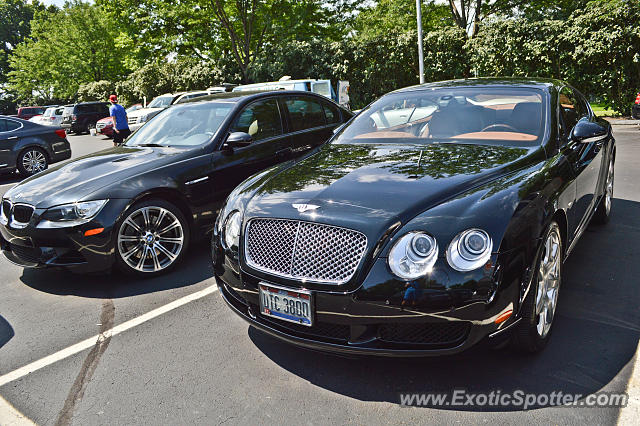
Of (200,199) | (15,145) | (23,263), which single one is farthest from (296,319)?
(15,145)

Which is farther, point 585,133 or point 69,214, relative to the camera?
point 69,214

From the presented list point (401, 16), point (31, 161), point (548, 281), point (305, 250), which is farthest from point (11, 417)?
point (401, 16)

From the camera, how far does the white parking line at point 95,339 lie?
3.13m

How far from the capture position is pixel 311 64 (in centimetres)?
2892

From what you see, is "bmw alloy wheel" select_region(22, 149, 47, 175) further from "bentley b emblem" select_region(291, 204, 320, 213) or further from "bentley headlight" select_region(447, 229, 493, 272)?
"bentley headlight" select_region(447, 229, 493, 272)

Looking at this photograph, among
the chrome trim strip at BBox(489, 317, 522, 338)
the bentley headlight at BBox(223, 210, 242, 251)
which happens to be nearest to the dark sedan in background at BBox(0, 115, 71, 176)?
the bentley headlight at BBox(223, 210, 242, 251)

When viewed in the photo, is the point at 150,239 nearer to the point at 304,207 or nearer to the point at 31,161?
the point at 304,207

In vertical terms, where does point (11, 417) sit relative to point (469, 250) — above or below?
below

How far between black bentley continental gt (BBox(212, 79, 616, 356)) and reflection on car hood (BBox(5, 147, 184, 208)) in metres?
1.66

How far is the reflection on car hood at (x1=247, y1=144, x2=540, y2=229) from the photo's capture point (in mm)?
2662

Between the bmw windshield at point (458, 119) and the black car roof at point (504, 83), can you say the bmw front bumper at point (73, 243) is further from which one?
the black car roof at point (504, 83)

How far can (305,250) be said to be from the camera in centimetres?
264

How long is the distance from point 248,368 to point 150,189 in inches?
87.4

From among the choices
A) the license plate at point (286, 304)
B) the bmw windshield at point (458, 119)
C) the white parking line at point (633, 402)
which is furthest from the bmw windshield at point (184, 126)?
the white parking line at point (633, 402)
